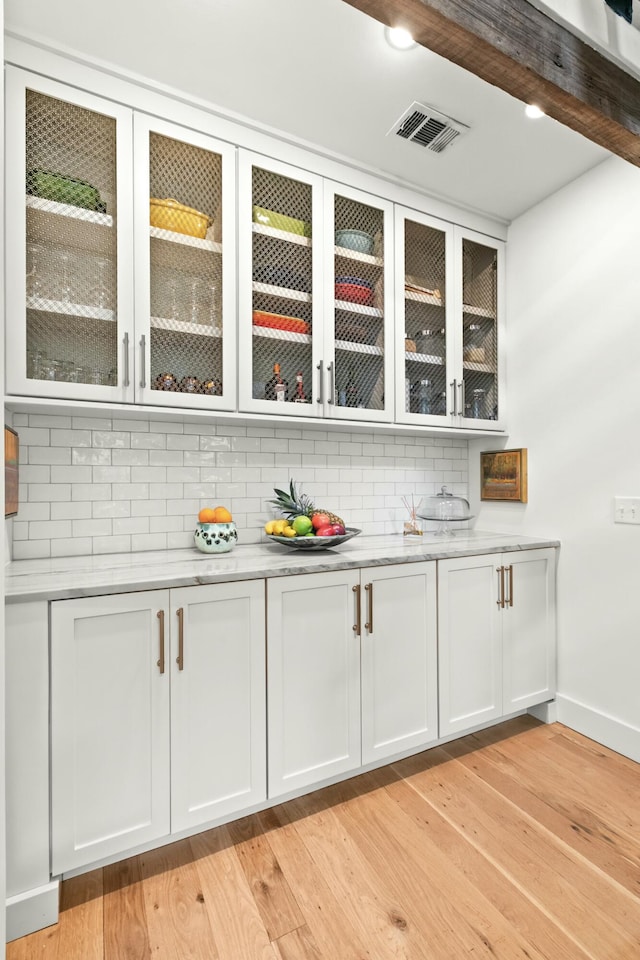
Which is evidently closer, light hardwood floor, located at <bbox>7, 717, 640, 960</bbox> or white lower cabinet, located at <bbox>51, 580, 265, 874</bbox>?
light hardwood floor, located at <bbox>7, 717, 640, 960</bbox>

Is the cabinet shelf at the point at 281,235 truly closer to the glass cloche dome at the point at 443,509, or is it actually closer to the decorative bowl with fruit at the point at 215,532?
the decorative bowl with fruit at the point at 215,532

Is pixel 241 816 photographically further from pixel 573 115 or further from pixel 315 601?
pixel 573 115

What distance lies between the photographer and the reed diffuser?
249 cm

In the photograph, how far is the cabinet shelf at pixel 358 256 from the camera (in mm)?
2184

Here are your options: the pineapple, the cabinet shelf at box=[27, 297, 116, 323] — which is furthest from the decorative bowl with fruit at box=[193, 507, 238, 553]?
the cabinet shelf at box=[27, 297, 116, 323]

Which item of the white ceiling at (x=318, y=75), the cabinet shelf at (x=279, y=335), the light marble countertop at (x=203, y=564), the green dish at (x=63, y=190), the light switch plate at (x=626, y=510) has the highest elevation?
the white ceiling at (x=318, y=75)

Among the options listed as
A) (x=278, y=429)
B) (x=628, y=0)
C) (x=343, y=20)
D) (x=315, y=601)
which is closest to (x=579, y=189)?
(x=628, y=0)

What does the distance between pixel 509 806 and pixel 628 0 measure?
8.52 feet

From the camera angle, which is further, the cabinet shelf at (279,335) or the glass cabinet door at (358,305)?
the glass cabinet door at (358,305)

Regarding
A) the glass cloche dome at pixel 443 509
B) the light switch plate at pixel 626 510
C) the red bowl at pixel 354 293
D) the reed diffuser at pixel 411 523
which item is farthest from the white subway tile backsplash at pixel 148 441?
the light switch plate at pixel 626 510

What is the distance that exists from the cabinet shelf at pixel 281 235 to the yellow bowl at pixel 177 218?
20 centimetres

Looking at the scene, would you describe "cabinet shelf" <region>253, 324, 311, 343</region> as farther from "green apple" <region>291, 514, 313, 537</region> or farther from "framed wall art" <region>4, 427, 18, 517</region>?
"framed wall art" <region>4, 427, 18, 517</region>

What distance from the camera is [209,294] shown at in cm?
193

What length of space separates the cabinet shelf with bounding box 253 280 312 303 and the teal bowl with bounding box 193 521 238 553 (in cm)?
99
